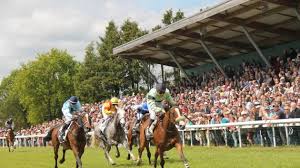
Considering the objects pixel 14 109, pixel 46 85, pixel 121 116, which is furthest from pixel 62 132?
pixel 14 109

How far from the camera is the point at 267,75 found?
25.7 meters

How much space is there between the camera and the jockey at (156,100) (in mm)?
14385

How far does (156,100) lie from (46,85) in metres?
73.4

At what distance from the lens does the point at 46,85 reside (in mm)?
86250

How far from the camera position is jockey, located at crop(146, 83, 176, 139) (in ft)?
47.2

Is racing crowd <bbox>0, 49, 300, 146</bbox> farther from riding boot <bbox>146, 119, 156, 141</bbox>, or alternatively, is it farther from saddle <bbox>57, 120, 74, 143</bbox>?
saddle <bbox>57, 120, 74, 143</bbox>

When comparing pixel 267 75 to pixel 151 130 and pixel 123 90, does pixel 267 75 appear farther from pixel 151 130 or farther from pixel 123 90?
pixel 123 90

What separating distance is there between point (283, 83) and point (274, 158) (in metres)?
7.96

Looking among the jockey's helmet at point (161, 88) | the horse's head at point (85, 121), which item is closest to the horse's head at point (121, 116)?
the horse's head at point (85, 121)

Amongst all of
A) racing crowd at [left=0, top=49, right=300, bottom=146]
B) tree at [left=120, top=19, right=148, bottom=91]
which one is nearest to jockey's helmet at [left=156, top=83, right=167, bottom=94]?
racing crowd at [left=0, top=49, right=300, bottom=146]

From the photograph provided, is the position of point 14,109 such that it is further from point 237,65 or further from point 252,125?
point 252,125

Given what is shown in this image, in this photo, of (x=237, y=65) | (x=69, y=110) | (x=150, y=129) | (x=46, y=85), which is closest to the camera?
(x=150, y=129)

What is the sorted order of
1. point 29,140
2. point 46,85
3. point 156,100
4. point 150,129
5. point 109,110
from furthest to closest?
point 46,85
point 29,140
point 109,110
point 156,100
point 150,129

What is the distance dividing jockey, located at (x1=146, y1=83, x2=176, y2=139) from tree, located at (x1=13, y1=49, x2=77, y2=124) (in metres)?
71.1
